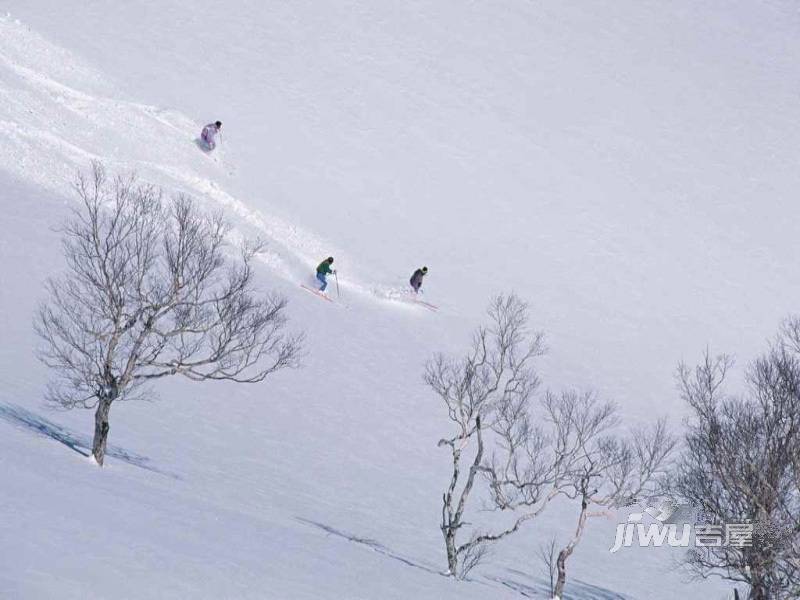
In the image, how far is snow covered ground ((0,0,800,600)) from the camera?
1816cm

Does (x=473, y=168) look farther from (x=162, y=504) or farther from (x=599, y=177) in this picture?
(x=162, y=504)

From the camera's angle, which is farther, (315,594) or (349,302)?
(349,302)

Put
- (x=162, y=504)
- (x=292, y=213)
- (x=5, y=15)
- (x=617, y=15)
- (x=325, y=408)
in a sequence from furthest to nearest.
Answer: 1. (x=617, y=15)
2. (x=5, y=15)
3. (x=292, y=213)
4. (x=325, y=408)
5. (x=162, y=504)

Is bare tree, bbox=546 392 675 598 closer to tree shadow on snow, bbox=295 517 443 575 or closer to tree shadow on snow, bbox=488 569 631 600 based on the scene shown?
tree shadow on snow, bbox=488 569 631 600

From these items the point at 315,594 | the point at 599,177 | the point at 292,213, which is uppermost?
the point at 599,177

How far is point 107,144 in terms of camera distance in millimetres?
46812

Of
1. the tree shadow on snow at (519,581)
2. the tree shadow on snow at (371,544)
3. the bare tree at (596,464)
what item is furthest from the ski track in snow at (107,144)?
the tree shadow on snow at (371,544)

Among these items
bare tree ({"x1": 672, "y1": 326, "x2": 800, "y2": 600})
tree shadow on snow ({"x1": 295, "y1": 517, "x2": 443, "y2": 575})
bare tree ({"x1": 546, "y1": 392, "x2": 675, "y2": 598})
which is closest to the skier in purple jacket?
bare tree ({"x1": 546, "y1": 392, "x2": 675, "y2": 598})

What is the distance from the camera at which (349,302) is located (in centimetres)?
4275

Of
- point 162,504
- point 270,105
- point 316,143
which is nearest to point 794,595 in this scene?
point 162,504

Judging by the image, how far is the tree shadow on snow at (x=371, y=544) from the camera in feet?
73.1

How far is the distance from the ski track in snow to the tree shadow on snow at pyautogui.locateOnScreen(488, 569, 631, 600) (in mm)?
19285

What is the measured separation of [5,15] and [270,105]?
1500 centimetres

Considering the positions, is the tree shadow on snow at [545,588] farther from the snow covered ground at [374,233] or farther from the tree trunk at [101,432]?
the tree trunk at [101,432]
